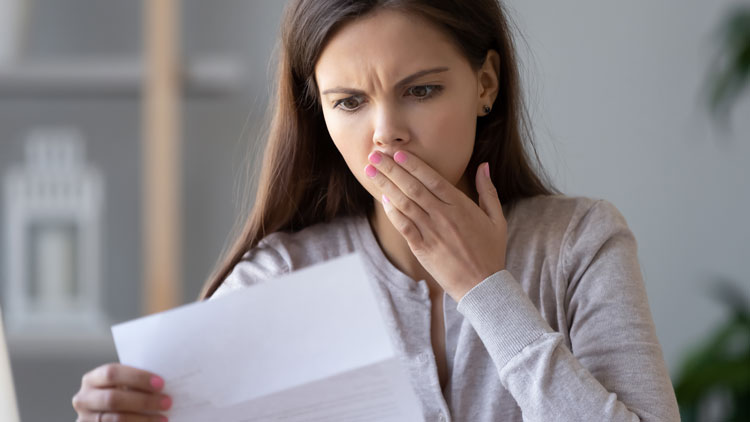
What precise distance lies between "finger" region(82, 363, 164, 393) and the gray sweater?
27 centimetres

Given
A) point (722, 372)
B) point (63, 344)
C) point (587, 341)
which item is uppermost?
point (63, 344)

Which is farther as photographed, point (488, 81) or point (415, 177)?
point (488, 81)

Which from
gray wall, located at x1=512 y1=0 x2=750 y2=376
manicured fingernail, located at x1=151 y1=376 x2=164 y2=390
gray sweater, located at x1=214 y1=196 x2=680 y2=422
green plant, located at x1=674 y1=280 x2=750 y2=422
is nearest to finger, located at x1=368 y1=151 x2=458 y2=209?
gray sweater, located at x1=214 y1=196 x2=680 y2=422

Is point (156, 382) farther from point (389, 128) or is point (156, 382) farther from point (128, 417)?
point (389, 128)

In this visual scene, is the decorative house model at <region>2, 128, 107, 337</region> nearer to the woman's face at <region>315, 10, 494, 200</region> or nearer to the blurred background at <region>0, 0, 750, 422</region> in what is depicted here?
the blurred background at <region>0, 0, 750, 422</region>

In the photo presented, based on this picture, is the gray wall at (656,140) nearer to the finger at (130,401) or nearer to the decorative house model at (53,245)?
the decorative house model at (53,245)

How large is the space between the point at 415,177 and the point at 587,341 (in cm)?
25

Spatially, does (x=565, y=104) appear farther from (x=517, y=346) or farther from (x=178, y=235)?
(x=517, y=346)

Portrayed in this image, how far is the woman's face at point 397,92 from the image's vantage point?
0.92m

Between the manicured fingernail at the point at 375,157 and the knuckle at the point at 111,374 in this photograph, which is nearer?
the knuckle at the point at 111,374

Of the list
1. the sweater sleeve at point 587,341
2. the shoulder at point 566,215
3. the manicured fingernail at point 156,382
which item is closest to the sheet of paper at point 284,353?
the manicured fingernail at point 156,382

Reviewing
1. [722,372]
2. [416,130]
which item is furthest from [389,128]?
[722,372]

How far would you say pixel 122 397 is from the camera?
821 mm

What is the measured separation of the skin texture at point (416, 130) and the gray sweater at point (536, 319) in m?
A: 0.06
